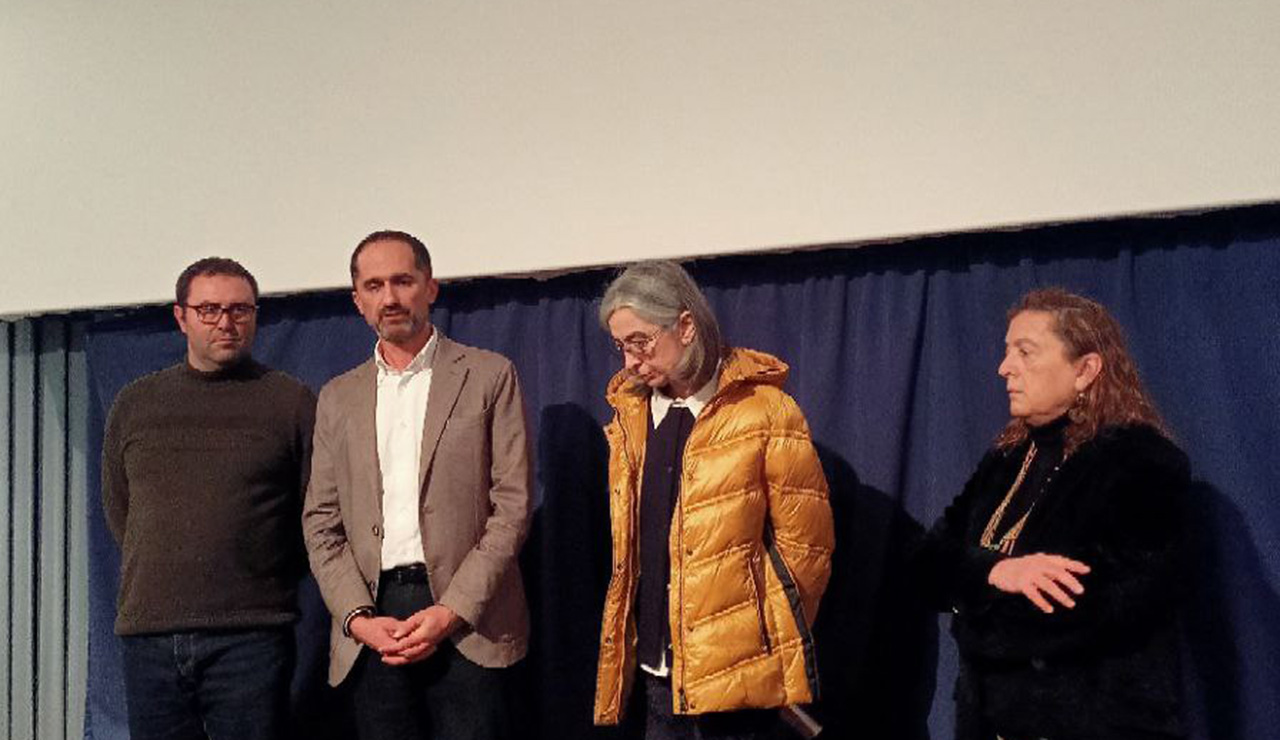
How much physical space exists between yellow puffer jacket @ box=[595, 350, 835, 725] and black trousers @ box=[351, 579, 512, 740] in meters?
0.23

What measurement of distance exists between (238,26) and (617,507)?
213 centimetres

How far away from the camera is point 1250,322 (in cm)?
256

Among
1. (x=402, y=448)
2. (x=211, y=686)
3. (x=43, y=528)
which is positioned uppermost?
(x=402, y=448)

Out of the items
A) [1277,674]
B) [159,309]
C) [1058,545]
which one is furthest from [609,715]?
[159,309]

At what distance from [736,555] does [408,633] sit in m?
0.68

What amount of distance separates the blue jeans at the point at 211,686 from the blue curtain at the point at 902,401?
76cm

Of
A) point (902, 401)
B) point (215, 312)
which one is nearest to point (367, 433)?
point (215, 312)

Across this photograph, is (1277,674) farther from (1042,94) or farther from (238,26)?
(238,26)

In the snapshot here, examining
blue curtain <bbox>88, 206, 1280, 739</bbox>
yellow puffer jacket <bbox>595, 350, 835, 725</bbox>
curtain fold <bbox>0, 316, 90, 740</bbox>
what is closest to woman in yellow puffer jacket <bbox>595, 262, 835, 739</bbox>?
yellow puffer jacket <bbox>595, 350, 835, 725</bbox>

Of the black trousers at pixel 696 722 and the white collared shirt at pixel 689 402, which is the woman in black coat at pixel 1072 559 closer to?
the black trousers at pixel 696 722

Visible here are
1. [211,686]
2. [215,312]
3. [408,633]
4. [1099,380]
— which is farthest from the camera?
[215,312]

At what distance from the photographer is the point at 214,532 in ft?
8.54

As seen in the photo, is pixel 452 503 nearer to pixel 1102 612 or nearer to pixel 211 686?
pixel 211 686

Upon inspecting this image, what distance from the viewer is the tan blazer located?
2369mm
